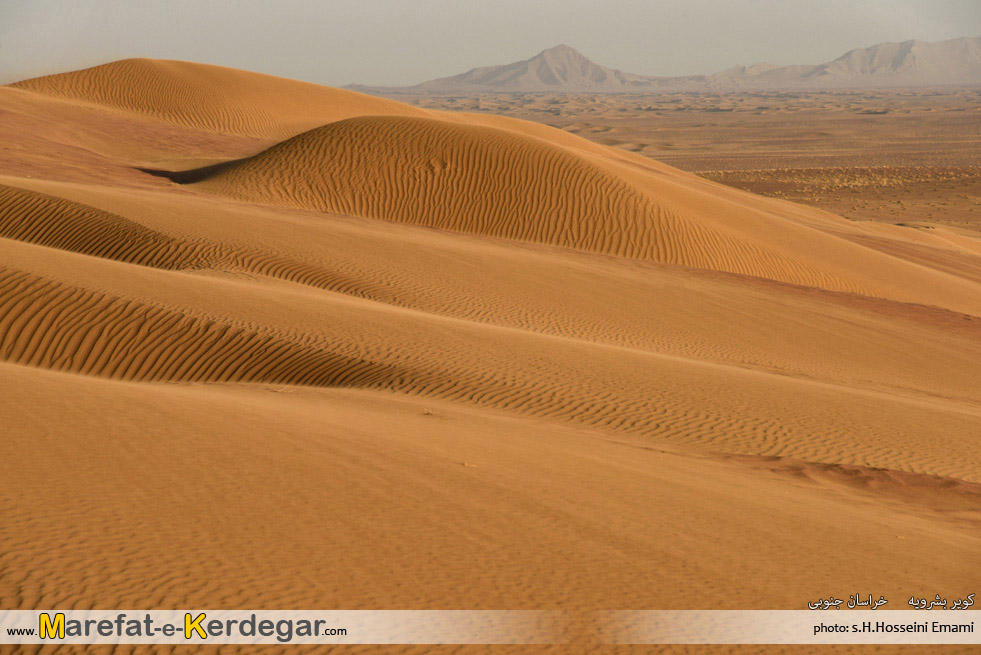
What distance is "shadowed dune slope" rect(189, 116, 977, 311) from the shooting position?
77.3 ft

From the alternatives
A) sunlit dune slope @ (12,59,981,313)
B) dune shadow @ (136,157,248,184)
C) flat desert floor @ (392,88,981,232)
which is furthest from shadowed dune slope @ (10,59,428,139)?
flat desert floor @ (392,88,981,232)

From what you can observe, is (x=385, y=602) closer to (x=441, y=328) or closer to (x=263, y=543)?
(x=263, y=543)

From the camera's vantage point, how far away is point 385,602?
4.60 m

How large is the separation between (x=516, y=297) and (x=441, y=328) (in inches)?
145

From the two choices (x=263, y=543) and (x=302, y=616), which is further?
(x=263, y=543)

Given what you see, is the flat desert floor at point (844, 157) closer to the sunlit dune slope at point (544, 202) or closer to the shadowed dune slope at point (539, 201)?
the sunlit dune slope at point (544, 202)

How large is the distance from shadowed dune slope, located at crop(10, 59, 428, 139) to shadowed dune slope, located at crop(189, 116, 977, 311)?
17144 mm

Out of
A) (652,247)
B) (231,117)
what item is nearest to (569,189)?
(652,247)

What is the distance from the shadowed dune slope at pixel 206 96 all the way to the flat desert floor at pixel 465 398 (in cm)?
1792

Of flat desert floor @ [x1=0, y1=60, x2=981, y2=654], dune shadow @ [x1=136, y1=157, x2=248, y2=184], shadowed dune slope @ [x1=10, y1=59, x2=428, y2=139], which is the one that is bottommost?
flat desert floor @ [x1=0, y1=60, x2=981, y2=654]

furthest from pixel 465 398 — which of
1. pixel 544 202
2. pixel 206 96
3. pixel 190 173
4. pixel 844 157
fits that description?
pixel 844 157

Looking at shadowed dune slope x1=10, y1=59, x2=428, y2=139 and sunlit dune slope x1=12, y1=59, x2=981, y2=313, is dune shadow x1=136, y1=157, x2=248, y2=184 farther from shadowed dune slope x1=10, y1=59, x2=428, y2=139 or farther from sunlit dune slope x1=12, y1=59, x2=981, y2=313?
shadowed dune slope x1=10, y1=59, x2=428, y2=139

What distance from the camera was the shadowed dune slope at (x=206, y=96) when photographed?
44.2 metres

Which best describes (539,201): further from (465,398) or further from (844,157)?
(844,157)
